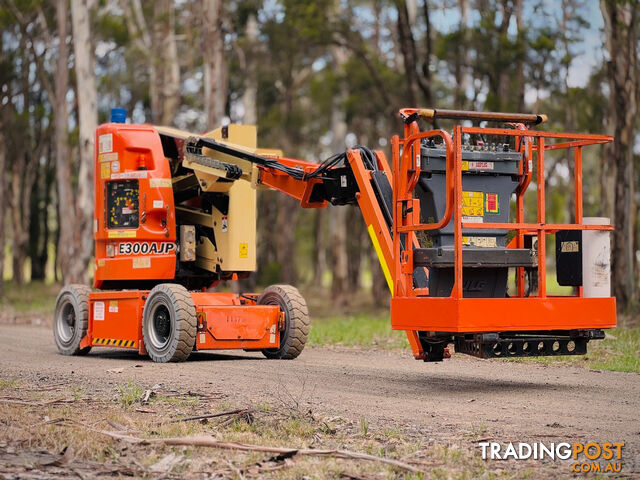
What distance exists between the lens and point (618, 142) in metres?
24.9

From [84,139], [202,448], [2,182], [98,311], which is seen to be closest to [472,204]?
[202,448]

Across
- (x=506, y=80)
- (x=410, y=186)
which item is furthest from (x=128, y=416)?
(x=506, y=80)

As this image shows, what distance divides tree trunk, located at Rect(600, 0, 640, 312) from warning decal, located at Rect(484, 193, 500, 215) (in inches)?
591

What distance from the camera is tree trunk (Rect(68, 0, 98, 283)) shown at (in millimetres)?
28125

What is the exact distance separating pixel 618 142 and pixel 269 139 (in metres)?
23.4

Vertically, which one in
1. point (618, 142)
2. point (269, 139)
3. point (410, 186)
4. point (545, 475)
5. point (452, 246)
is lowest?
point (545, 475)

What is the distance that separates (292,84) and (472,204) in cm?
3452

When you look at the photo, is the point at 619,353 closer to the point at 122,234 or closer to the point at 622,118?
the point at 122,234

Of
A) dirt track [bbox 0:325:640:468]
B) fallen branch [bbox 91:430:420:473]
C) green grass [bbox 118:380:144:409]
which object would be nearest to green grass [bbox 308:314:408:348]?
dirt track [bbox 0:325:640:468]

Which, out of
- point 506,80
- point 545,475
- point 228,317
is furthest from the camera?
point 506,80

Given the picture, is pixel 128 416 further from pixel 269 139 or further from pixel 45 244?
pixel 45 244

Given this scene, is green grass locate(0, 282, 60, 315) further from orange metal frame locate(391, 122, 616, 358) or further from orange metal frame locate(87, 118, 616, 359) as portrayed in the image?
orange metal frame locate(391, 122, 616, 358)

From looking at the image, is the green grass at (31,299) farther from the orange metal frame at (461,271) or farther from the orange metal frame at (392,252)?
the orange metal frame at (461,271)

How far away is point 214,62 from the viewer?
98.3ft
